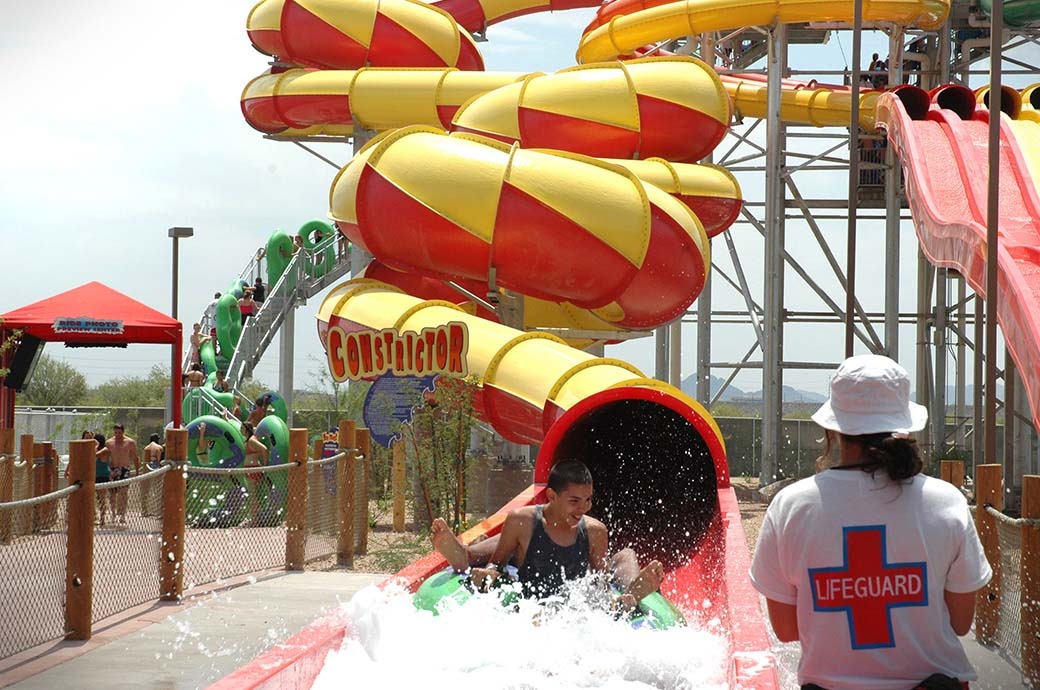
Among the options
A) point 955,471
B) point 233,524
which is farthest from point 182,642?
point 233,524

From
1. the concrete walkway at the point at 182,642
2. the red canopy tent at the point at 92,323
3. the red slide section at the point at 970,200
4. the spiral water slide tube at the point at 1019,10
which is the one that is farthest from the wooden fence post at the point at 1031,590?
the spiral water slide tube at the point at 1019,10

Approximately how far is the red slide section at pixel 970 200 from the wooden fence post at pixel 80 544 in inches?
242

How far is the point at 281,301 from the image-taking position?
22984 millimetres

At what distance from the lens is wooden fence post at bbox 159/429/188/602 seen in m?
8.93

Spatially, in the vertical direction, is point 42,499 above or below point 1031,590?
above

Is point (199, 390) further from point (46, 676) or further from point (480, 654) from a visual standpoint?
point (480, 654)

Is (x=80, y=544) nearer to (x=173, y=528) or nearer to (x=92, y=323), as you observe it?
(x=173, y=528)

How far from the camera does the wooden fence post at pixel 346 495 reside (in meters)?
11.0

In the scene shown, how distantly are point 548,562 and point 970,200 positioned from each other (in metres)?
9.14

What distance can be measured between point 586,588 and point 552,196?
23.0ft

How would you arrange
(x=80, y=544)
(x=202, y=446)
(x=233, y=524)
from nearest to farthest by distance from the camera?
(x=80, y=544) < (x=233, y=524) < (x=202, y=446)

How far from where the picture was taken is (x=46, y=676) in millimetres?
6496

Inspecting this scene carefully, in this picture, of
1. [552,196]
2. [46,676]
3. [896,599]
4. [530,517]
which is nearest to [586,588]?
[530,517]

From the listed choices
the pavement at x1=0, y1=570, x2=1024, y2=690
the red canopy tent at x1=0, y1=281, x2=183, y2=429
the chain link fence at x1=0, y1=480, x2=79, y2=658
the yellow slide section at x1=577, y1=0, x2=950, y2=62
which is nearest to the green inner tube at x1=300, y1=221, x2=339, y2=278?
the yellow slide section at x1=577, y1=0, x2=950, y2=62
